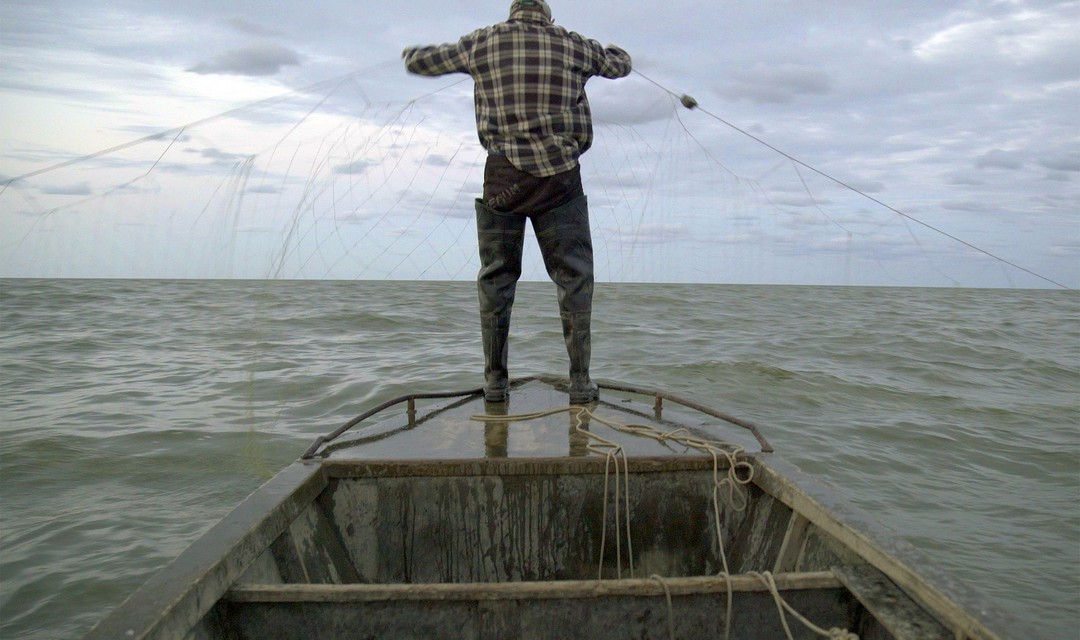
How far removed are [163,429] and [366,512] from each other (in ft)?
18.0

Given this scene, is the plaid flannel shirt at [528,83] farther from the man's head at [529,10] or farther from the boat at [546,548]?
the boat at [546,548]

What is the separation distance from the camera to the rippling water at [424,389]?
4535 mm

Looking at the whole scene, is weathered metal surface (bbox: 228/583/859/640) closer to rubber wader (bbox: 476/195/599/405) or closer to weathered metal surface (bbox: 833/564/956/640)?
weathered metal surface (bbox: 833/564/956/640)

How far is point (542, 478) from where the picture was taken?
9.55ft

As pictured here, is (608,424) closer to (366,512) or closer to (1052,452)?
(366,512)

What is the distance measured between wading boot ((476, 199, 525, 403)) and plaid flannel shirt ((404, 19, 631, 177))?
1.21ft

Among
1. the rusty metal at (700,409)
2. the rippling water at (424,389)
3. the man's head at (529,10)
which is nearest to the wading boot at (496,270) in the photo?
the rusty metal at (700,409)

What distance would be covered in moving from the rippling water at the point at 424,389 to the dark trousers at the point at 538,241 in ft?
4.37

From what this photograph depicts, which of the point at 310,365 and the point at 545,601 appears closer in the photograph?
the point at 545,601

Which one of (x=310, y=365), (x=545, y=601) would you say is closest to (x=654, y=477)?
(x=545, y=601)

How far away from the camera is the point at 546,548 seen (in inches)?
116

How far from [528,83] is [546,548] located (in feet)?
7.20

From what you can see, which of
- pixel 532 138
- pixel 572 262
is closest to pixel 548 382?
pixel 572 262

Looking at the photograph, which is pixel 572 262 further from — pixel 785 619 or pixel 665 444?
pixel 785 619
